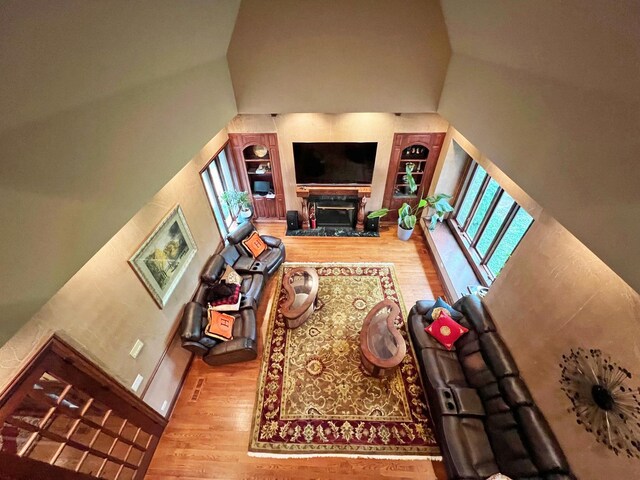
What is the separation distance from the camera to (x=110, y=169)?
1999 mm

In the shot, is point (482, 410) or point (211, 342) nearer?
point (482, 410)

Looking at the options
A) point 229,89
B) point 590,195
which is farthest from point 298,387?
point 229,89

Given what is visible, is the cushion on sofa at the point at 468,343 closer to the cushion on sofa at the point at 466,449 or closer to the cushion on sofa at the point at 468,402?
the cushion on sofa at the point at 468,402

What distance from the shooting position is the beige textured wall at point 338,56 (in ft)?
10.5

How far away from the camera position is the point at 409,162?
584 cm

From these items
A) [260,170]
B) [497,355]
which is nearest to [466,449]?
[497,355]

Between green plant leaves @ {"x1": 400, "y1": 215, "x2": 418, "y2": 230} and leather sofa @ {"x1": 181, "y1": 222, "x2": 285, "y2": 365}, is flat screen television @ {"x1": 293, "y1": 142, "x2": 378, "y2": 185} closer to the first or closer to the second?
green plant leaves @ {"x1": 400, "y1": 215, "x2": 418, "y2": 230}

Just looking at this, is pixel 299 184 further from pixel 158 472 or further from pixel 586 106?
pixel 158 472

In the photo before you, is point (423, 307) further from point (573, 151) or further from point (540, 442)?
point (573, 151)

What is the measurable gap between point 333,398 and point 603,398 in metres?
2.86

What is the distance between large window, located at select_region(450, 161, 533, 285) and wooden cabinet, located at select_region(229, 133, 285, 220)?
13.7 feet

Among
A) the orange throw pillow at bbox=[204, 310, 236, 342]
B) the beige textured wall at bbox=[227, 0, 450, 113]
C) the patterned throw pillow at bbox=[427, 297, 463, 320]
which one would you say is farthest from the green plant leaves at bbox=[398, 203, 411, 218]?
the orange throw pillow at bbox=[204, 310, 236, 342]

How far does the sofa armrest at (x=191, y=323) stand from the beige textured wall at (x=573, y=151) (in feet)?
14.6

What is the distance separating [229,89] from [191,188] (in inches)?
68.0
